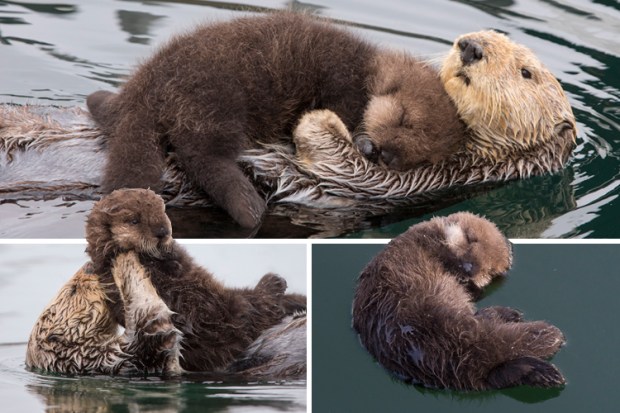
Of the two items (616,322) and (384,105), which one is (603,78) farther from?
(616,322)

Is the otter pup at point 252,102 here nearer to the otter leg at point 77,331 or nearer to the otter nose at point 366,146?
the otter nose at point 366,146

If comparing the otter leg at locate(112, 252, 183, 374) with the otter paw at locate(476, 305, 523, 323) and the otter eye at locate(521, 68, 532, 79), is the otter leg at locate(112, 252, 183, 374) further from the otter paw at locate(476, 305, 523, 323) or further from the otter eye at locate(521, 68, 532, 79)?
the otter eye at locate(521, 68, 532, 79)

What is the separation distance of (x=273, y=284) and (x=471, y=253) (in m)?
0.84

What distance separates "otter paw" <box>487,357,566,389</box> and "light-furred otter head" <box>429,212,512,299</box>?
0.59 meters

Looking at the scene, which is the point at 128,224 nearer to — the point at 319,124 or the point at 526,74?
the point at 319,124

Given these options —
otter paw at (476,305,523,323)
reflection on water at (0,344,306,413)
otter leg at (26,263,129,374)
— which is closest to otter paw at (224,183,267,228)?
otter leg at (26,263,129,374)

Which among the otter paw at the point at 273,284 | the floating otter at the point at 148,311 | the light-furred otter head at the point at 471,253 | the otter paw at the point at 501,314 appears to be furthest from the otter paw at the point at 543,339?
the otter paw at the point at 273,284

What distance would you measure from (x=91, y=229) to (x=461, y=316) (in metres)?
1.39

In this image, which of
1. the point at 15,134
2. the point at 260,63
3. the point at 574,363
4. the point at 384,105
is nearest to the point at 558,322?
the point at 574,363

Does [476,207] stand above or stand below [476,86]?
below

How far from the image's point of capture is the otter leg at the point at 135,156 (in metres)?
4.91

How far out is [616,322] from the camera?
3963 millimetres

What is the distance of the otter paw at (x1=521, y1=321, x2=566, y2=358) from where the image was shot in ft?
12.5

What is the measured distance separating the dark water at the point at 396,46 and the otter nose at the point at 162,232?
120 cm
